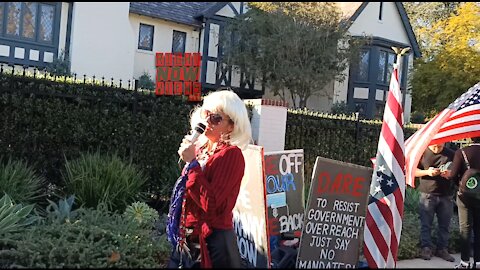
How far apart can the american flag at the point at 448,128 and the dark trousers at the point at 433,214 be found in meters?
0.94

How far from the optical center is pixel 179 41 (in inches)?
898

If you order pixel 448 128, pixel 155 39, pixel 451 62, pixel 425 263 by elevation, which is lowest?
pixel 425 263

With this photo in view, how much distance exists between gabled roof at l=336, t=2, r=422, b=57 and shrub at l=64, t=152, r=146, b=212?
62.2 ft

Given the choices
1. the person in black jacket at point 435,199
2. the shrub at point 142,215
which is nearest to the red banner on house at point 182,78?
the shrub at point 142,215

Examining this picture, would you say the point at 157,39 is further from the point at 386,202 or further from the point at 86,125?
the point at 386,202

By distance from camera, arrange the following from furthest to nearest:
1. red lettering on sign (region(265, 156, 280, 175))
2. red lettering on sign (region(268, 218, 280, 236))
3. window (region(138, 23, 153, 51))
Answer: window (region(138, 23, 153, 51)), red lettering on sign (region(265, 156, 280, 175)), red lettering on sign (region(268, 218, 280, 236))

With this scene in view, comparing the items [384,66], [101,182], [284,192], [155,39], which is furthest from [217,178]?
[384,66]

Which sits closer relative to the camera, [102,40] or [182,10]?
[102,40]

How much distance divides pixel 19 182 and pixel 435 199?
533cm

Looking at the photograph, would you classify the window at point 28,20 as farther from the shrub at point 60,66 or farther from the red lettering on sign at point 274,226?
the red lettering on sign at point 274,226

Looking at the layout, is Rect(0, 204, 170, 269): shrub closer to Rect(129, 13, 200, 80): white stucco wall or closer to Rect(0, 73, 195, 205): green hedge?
Rect(0, 73, 195, 205): green hedge

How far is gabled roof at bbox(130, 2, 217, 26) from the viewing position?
21.2 meters

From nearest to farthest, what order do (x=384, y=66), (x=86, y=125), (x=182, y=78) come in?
(x=86, y=125) → (x=182, y=78) → (x=384, y=66)

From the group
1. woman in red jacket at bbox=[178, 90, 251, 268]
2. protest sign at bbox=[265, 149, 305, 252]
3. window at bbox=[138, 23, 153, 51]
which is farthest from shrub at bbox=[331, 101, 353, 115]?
woman in red jacket at bbox=[178, 90, 251, 268]
